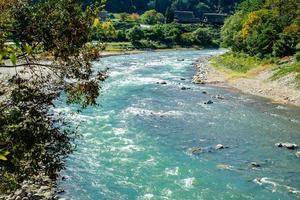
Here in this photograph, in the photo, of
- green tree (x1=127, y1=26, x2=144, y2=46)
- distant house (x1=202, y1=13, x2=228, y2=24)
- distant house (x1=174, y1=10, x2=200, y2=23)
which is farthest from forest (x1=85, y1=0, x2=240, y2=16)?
green tree (x1=127, y1=26, x2=144, y2=46)

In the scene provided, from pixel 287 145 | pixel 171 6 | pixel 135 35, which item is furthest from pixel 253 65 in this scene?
pixel 171 6

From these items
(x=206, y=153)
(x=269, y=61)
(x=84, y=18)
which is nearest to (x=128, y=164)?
(x=206, y=153)

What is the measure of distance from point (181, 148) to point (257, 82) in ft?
103

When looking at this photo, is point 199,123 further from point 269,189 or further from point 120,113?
point 269,189

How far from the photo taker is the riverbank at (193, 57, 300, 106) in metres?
51.7

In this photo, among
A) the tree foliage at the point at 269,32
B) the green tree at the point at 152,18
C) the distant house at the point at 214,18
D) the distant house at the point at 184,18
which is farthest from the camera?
the distant house at the point at 184,18

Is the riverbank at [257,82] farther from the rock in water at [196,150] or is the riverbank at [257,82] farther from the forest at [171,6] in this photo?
the forest at [171,6]

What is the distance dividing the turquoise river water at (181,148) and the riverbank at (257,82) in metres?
2.75

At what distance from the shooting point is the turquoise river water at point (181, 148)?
82.2ft

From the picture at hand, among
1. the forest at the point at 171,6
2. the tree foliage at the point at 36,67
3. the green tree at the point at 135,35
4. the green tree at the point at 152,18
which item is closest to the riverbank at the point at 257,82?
the tree foliage at the point at 36,67

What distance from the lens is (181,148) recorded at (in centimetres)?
3231

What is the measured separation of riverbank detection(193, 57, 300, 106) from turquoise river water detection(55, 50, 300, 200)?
9.01 feet

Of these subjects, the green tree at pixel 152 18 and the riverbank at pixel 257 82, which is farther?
the green tree at pixel 152 18

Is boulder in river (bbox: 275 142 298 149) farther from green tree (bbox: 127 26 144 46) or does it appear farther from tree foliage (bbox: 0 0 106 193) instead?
green tree (bbox: 127 26 144 46)
